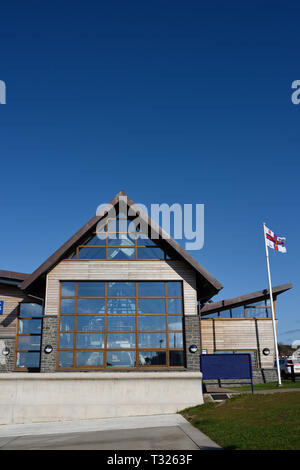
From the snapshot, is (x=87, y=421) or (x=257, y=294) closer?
(x=87, y=421)

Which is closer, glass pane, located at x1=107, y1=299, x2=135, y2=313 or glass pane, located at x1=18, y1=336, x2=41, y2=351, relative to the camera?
glass pane, located at x1=107, y1=299, x2=135, y2=313

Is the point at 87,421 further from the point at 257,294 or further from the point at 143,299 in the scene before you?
the point at 257,294

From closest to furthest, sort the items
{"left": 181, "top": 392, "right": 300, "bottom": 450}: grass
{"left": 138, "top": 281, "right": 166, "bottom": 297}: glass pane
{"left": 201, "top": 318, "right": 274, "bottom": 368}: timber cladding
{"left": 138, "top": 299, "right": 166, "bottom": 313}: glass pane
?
{"left": 181, "top": 392, "right": 300, "bottom": 450}: grass → {"left": 138, "top": 299, "right": 166, "bottom": 313}: glass pane → {"left": 138, "top": 281, "right": 166, "bottom": 297}: glass pane → {"left": 201, "top": 318, "right": 274, "bottom": 368}: timber cladding

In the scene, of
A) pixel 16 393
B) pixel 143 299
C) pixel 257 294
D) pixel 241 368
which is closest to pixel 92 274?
pixel 143 299

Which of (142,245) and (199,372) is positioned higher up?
(142,245)

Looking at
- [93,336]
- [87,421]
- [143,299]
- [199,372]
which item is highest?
[143,299]

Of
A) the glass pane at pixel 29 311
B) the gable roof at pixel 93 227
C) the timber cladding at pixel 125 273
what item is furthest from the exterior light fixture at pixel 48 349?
the glass pane at pixel 29 311

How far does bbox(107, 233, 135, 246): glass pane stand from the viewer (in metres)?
19.5

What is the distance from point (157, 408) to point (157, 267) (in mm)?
5916

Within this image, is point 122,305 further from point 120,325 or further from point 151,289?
point 151,289

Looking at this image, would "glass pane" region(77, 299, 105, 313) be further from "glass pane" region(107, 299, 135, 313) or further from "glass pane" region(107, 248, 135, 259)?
"glass pane" region(107, 248, 135, 259)

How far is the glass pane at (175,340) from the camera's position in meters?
18.4

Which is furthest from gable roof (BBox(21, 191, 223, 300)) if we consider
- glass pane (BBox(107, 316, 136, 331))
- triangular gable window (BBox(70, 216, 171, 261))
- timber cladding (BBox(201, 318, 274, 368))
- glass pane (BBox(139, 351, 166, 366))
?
timber cladding (BBox(201, 318, 274, 368))

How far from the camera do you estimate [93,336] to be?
1839cm
